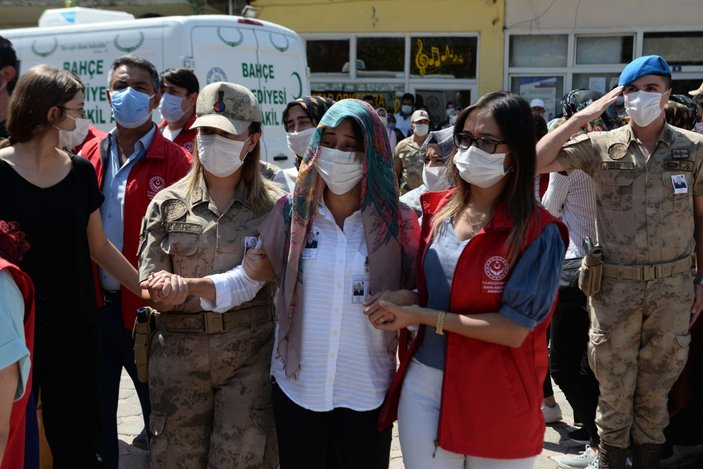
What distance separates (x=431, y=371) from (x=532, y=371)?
0.34m

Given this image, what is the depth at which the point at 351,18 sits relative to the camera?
14352 mm

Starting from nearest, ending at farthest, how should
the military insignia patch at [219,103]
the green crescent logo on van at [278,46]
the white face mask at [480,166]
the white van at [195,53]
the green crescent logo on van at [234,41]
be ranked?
the white face mask at [480,166], the military insignia patch at [219,103], the white van at [195,53], the green crescent logo on van at [234,41], the green crescent logo on van at [278,46]

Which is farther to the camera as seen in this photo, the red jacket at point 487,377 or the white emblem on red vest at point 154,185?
the white emblem on red vest at point 154,185

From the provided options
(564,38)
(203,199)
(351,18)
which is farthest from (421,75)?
(203,199)

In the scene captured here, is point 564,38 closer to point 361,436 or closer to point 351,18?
point 351,18

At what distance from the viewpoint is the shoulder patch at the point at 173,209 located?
3045mm

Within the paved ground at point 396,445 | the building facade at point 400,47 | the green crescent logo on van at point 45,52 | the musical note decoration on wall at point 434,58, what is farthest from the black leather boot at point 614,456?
the musical note decoration on wall at point 434,58

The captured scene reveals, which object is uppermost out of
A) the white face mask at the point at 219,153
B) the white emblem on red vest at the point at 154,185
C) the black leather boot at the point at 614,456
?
the white face mask at the point at 219,153

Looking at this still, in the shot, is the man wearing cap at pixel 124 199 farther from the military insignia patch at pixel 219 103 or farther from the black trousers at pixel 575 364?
the black trousers at pixel 575 364

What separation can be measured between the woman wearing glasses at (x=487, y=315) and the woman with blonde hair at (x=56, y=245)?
1364mm

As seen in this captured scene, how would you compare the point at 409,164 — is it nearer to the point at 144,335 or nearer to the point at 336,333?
the point at 144,335

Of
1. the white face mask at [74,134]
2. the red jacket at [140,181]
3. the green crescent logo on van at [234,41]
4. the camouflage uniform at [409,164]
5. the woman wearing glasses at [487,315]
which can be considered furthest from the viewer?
the camouflage uniform at [409,164]

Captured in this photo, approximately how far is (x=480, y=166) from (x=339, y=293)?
0.65 metres

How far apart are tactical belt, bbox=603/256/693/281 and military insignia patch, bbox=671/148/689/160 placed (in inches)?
19.8
